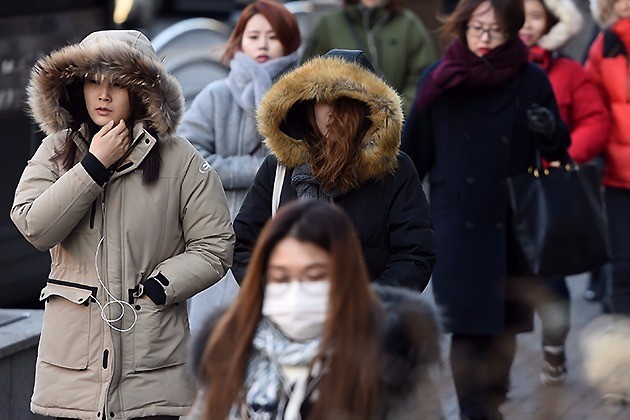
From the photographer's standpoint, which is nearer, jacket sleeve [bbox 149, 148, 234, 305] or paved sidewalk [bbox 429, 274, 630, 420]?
jacket sleeve [bbox 149, 148, 234, 305]

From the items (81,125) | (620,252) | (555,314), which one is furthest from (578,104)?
(81,125)

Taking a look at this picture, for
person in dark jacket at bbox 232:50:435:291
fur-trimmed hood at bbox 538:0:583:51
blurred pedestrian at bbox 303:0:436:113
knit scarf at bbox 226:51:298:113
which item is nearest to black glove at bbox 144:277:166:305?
person in dark jacket at bbox 232:50:435:291

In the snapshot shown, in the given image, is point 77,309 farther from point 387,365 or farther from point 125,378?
point 387,365

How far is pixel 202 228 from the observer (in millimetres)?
4605

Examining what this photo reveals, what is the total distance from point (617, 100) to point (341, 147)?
2719mm

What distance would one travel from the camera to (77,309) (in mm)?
4430

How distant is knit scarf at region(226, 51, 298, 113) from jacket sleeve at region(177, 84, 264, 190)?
0.25 feet

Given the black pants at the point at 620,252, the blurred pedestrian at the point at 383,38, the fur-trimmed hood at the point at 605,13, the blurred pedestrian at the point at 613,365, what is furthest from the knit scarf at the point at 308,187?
the blurred pedestrian at the point at 383,38

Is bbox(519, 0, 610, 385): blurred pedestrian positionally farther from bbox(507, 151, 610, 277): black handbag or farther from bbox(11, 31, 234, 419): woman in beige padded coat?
bbox(11, 31, 234, 419): woman in beige padded coat

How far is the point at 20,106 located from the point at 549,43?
277 centimetres

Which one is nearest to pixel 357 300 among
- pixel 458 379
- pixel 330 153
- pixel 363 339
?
pixel 363 339

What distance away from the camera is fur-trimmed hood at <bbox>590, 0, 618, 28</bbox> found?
6846mm

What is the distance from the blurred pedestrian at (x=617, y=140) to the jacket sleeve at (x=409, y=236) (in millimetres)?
2327

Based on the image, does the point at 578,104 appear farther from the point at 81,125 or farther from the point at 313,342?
the point at 313,342
